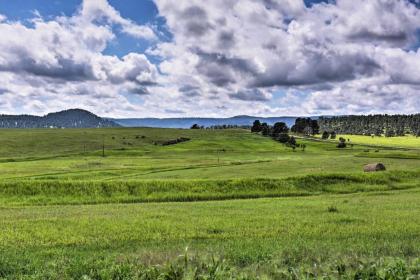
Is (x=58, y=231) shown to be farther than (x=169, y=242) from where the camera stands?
Yes

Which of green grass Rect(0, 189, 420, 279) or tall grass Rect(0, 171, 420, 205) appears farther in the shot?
tall grass Rect(0, 171, 420, 205)

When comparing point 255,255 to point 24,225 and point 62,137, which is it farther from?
point 62,137

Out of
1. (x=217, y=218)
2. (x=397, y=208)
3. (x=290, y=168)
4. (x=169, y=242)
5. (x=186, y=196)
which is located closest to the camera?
(x=169, y=242)

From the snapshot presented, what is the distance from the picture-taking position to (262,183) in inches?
1843

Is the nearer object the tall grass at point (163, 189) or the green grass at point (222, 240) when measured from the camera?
the green grass at point (222, 240)

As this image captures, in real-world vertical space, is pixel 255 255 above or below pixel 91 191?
above

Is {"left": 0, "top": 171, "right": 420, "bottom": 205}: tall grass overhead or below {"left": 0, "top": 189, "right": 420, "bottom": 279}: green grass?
below

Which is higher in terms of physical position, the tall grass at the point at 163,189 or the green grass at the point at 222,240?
the green grass at the point at 222,240

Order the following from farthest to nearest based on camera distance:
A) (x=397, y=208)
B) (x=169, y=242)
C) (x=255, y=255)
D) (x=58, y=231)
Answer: (x=397, y=208) → (x=58, y=231) → (x=169, y=242) → (x=255, y=255)

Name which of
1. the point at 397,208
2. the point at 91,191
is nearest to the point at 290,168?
the point at 91,191

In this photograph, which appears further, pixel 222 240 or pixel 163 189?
pixel 163 189

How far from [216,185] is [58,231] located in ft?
88.2

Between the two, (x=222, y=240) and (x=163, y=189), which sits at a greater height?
(x=222, y=240)

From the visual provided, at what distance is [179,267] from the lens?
1090 centimetres
